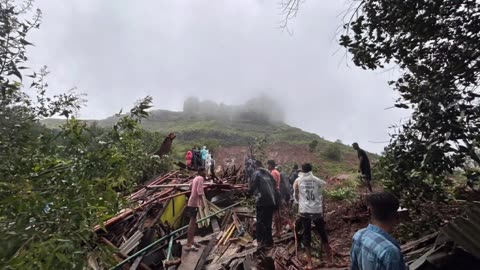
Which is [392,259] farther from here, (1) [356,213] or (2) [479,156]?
(1) [356,213]

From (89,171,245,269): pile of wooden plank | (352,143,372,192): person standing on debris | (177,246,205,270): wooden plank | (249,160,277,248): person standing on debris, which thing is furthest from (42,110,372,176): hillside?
(352,143,372,192): person standing on debris

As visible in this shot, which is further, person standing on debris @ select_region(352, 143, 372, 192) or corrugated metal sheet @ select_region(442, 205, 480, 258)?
person standing on debris @ select_region(352, 143, 372, 192)

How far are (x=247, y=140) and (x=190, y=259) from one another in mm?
32107

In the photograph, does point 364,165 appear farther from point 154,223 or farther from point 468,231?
point 468,231

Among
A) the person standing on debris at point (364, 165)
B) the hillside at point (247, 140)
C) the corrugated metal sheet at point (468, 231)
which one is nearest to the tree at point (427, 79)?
the corrugated metal sheet at point (468, 231)

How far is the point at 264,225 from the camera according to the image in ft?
25.8

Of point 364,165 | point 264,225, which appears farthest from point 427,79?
point 364,165

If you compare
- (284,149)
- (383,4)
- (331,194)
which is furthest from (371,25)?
(284,149)

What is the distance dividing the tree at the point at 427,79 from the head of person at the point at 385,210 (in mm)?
1024

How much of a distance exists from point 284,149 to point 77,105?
110ft

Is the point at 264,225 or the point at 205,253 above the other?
the point at 264,225

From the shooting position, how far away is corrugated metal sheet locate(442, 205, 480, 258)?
3670 mm

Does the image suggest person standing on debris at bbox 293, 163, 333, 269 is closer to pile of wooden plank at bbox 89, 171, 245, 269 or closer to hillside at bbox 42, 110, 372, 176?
pile of wooden plank at bbox 89, 171, 245, 269

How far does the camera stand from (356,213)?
1008 cm
